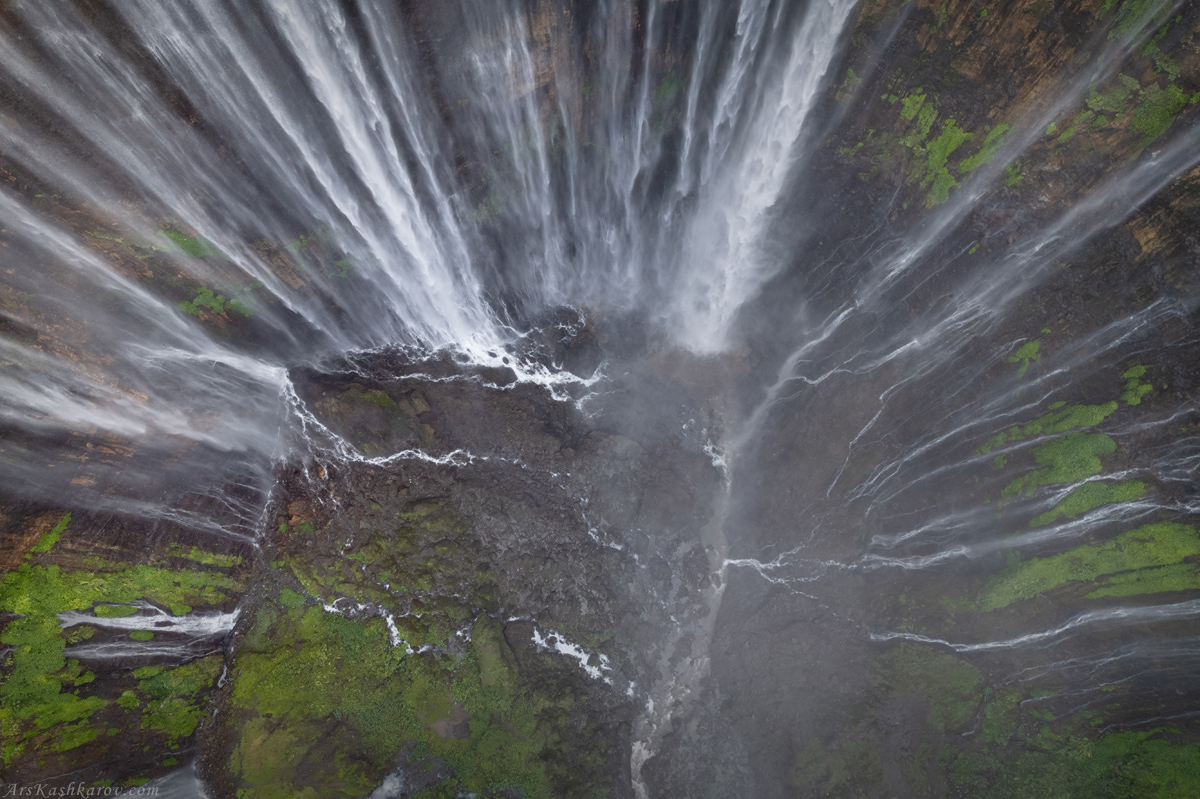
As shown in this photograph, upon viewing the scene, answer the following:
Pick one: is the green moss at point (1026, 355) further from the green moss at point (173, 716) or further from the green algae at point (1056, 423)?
the green moss at point (173, 716)

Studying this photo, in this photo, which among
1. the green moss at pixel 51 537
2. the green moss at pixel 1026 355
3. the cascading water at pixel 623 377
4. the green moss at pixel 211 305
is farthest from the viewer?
the green moss at pixel 211 305

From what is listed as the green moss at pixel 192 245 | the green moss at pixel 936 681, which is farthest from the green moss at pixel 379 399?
the green moss at pixel 936 681

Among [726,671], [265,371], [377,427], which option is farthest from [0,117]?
[726,671]

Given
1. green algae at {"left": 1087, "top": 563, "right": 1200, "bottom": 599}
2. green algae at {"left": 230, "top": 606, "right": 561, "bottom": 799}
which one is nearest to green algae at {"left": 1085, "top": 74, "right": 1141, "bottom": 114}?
green algae at {"left": 1087, "top": 563, "right": 1200, "bottom": 599}

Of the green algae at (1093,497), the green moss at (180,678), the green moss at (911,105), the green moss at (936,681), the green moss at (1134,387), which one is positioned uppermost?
the green moss at (911,105)

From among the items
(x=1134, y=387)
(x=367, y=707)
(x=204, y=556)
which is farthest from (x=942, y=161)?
(x=204, y=556)

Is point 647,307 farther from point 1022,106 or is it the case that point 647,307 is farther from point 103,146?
point 103,146

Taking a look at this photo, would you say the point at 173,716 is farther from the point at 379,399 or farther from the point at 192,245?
the point at 192,245
